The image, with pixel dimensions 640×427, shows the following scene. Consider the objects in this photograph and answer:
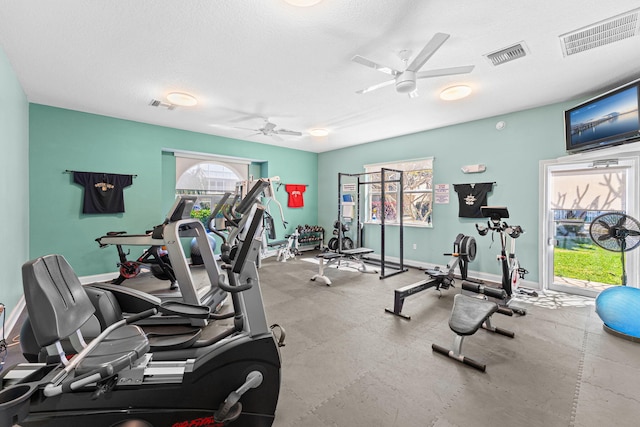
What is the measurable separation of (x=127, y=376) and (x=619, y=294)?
4.30 m

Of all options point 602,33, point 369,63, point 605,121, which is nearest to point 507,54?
point 602,33

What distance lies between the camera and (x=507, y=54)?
277 centimetres

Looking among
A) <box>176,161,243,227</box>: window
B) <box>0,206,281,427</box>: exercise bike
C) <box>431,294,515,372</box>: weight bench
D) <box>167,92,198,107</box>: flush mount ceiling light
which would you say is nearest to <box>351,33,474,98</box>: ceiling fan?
<box>0,206,281,427</box>: exercise bike

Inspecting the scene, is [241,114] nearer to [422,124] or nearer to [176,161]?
[176,161]

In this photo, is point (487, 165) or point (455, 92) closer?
point (455, 92)

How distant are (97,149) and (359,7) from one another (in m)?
4.88

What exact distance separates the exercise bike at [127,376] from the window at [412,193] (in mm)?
4123

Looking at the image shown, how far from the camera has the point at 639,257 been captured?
3447mm

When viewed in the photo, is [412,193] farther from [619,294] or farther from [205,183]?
[205,183]

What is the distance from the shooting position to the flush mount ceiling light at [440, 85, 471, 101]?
3.56 m

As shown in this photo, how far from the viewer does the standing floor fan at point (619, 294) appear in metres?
2.67

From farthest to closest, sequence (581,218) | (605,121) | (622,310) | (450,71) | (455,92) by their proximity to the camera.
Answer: (581,218) → (455,92) → (605,121) → (622,310) → (450,71)

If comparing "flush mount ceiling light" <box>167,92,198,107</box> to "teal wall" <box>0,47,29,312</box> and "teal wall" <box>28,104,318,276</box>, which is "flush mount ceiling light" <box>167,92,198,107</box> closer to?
"teal wall" <box>0,47,29,312</box>

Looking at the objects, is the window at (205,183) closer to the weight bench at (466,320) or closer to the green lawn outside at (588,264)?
the weight bench at (466,320)
